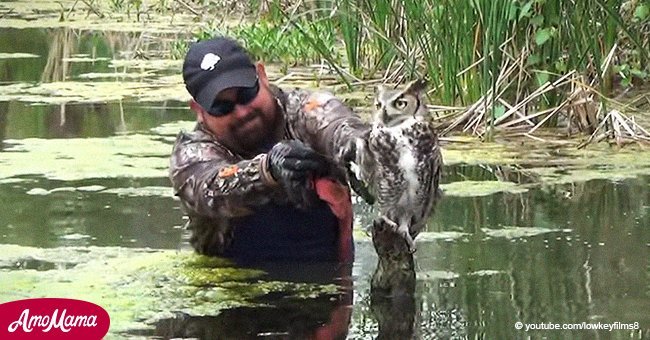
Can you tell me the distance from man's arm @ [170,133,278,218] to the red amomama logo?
0.45 metres

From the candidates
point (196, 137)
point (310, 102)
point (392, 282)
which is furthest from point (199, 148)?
point (392, 282)

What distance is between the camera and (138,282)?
4285 mm

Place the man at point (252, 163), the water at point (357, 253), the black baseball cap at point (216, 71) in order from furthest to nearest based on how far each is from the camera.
Answer: the black baseball cap at point (216, 71), the man at point (252, 163), the water at point (357, 253)

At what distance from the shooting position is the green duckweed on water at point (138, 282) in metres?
4.01

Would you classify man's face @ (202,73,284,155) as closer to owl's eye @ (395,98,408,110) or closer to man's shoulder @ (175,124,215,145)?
man's shoulder @ (175,124,215,145)

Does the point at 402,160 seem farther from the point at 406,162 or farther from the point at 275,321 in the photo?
the point at 275,321

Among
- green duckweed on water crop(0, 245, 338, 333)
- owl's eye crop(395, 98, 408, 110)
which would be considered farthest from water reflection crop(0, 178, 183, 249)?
owl's eye crop(395, 98, 408, 110)

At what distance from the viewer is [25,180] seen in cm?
589

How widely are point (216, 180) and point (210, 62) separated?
33cm

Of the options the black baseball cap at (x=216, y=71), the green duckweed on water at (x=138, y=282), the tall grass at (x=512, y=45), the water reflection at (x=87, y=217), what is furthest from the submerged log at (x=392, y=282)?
the tall grass at (x=512, y=45)

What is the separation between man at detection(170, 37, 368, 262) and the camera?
4133 millimetres

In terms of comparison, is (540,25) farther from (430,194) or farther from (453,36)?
(430,194)

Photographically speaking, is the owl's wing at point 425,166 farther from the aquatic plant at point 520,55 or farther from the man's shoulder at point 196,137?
the aquatic plant at point 520,55

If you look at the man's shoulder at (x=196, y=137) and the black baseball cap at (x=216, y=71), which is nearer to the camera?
the black baseball cap at (x=216, y=71)
